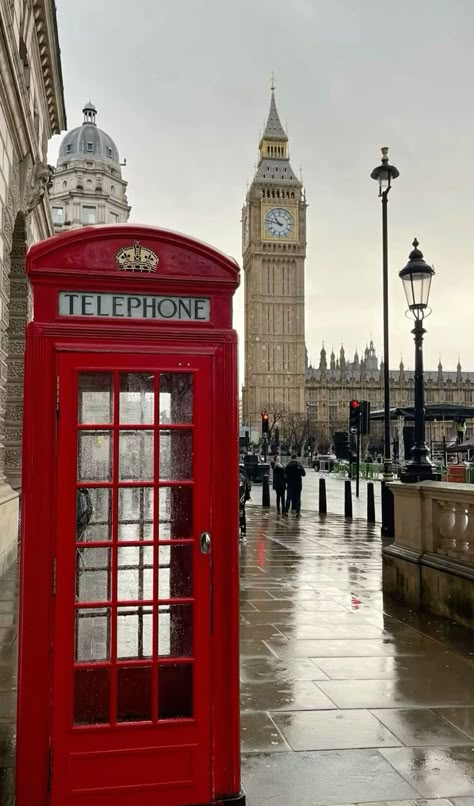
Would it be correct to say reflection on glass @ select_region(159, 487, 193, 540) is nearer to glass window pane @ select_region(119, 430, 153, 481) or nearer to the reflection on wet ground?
glass window pane @ select_region(119, 430, 153, 481)

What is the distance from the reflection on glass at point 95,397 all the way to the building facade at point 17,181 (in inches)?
271

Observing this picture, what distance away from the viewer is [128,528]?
321cm

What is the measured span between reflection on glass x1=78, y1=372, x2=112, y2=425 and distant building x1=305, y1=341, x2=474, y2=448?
123 metres

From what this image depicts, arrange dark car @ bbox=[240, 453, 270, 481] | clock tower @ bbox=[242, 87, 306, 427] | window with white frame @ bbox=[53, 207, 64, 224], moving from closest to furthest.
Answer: dark car @ bbox=[240, 453, 270, 481]
window with white frame @ bbox=[53, 207, 64, 224]
clock tower @ bbox=[242, 87, 306, 427]

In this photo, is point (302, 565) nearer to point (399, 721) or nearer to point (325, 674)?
point (325, 674)

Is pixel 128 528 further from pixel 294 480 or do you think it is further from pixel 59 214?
pixel 59 214

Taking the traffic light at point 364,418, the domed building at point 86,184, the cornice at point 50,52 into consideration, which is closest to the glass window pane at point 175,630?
the cornice at point 50,52

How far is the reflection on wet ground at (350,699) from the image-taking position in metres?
3.57

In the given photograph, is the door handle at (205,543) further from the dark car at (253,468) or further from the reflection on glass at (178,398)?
the dark car at (253,468)

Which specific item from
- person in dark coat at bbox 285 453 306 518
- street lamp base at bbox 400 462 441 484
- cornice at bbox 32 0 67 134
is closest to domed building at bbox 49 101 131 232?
cornice at bbox 32 0 67 134

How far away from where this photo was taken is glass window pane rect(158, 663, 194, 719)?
3.23 metres

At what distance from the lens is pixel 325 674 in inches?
212

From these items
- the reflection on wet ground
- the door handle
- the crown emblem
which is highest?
the crown emblem

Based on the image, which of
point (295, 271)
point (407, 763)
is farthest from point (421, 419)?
point (295, 271)
